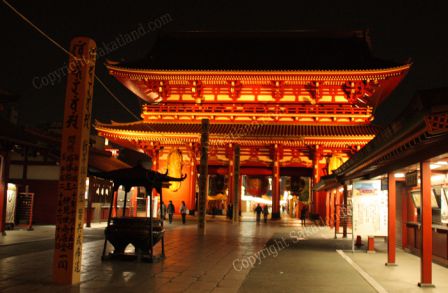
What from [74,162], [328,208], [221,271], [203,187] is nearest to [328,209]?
[328,208]

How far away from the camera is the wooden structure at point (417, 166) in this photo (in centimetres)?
652

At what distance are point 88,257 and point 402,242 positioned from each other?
35.5ft

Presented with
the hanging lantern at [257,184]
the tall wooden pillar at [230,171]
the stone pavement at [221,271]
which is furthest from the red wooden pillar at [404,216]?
the hanging lantern at [257,184]

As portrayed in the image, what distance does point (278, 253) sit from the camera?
14.5m

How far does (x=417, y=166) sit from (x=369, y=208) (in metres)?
3.65

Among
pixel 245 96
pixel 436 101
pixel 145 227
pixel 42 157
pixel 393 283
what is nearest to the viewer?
pixel 436 101

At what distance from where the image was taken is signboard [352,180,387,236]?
46.8 ft

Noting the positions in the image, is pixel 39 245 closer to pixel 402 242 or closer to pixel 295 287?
pixel 295 287

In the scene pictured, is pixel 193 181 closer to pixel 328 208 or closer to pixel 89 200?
pixel 328 208

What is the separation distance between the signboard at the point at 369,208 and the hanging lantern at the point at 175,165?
18.8 metres

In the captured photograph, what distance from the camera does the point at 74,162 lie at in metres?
8.66

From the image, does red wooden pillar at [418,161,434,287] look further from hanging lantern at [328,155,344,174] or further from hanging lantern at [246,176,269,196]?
hanging lantern at [246,176,269,196]

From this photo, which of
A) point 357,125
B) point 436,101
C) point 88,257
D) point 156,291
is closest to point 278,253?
point 88,257

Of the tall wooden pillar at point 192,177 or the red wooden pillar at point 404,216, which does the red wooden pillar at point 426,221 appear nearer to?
the red wooden pillar at point 404,216
